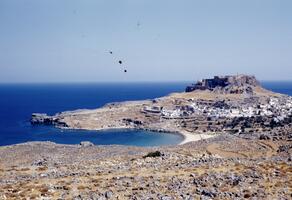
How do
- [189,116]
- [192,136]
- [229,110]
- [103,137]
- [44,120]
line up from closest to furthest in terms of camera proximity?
[192,136], [103,137], [189,116], [229,110], [44,120]

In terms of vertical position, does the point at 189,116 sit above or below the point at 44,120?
above

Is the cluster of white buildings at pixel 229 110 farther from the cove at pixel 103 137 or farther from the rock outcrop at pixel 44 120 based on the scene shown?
the rock outcrop at pixel 44 120

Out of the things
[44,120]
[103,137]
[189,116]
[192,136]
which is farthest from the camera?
[44,120]

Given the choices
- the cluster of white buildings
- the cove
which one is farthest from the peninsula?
the cove

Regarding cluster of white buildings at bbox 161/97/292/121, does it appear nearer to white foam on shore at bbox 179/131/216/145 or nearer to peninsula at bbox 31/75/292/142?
peninsula at bbox 31/75/292/142

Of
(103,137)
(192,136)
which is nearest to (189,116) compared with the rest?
(192,136)

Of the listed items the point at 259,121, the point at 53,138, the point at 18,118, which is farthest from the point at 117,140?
the point at 18,118

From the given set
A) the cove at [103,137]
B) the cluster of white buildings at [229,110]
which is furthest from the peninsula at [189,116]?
the cove at [103,137]

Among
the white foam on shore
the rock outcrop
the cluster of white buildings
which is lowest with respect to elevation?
the rock outcrop

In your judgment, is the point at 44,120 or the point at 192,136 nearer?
the point at 192,136

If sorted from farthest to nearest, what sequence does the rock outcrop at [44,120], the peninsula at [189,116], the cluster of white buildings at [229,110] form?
the rock outcrop at [44,120] < the cluster of white buildings at [229,110] < the peninsula at [189,116]

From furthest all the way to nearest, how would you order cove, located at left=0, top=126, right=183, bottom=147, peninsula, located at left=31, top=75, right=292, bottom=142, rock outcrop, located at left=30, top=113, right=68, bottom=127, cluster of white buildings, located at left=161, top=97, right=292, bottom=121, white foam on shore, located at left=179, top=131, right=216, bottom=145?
rock outcrop, located at left=30, top=113, right=68, bottom=127
cluster of white buildings, located at left=161, top=97, right=292, bottom=121
peninsula, located at left=31, top=75, right=292, bottom=142
cove, located at left=0, top=126, right=183, bottom=147
white foam on shore, located at left=179, top=131, right=216, bottom=145

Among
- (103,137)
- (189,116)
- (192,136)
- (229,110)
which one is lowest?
(103,137)

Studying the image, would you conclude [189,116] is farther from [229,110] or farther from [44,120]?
[44,120]
